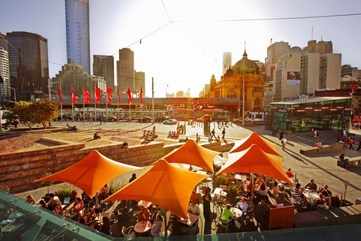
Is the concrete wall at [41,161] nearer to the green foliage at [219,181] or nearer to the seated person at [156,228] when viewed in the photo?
the seated person at [156,228]

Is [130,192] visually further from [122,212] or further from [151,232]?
[122,212]

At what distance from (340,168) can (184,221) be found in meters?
14.6

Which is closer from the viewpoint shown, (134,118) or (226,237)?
(226,237)

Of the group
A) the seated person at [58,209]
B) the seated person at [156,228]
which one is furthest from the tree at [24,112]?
the seated person at [156,228]

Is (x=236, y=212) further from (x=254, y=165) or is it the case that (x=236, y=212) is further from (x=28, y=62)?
(x=28, y=62)

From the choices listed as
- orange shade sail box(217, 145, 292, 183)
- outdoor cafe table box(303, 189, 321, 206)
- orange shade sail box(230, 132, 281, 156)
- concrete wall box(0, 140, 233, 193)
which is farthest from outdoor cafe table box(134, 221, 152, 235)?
concrete wall box(0, 140, 233, 193)

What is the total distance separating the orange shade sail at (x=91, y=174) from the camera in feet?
27.8

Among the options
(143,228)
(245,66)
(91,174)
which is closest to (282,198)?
(143,228)

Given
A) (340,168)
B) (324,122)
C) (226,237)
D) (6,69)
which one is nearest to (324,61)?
(324,122)

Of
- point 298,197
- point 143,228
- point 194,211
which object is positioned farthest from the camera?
point 298,197

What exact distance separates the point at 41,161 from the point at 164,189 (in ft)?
32.8

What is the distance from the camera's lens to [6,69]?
117688mm

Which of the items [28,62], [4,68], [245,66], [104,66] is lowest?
[245,66]

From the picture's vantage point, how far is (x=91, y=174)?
8.80 meters
